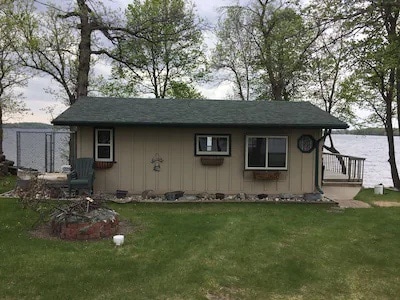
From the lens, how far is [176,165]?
9.59 meters

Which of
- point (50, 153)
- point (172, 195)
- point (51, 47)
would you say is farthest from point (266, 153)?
point (51, 47)

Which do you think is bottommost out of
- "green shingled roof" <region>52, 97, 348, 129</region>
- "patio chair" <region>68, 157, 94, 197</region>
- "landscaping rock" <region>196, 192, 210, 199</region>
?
"landscaping rock" <region>196, 192, 210, 199</region>

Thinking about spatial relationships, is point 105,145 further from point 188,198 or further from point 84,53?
point 84,53

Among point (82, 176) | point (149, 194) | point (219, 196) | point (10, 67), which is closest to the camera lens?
point (82, 176)

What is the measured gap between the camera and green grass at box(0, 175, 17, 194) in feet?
33.5

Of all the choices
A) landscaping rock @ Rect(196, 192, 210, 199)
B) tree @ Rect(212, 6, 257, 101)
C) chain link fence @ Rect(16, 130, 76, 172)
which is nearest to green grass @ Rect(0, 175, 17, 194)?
chain link fence @ Rect(16, 130, 76, 172)

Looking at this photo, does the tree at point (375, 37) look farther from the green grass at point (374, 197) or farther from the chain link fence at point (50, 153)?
the chain link fence at point (50, 153)

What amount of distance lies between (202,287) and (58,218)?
123 inches


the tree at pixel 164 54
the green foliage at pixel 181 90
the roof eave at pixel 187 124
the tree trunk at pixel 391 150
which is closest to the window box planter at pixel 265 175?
the roof eave at pixel 187 124

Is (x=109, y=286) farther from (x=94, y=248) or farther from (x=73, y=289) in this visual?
(x=94, y=248)

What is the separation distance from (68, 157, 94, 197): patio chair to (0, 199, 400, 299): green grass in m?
1.53

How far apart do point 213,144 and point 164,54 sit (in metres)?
11.6

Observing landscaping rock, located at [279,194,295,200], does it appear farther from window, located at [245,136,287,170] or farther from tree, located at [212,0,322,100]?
tree, located at [212,0,322,100]

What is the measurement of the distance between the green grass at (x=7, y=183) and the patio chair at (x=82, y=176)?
2.45 metres
